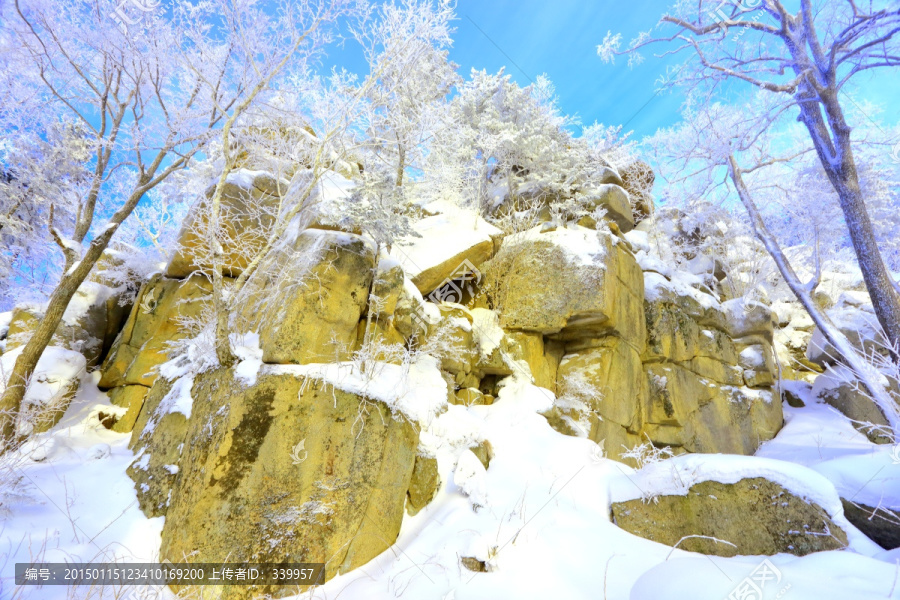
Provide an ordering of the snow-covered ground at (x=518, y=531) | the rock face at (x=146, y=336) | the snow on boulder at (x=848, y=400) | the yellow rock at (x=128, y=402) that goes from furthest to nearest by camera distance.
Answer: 1. the snow on boulder at (x=848, y=400)
2. the rock face at (x=146, y=336)
3. the yellow rock at (x=128, y=402)
4. the snow-covered ground at (x=518, y=531)

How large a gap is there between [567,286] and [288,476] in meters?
7.15

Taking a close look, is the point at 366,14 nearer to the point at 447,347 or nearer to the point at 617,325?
the point at 447,347

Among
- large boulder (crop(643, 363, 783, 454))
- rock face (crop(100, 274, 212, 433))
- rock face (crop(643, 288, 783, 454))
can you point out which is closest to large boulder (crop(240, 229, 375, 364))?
rock face (crop(100, 274, 212, 433))

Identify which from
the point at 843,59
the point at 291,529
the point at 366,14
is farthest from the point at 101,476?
the point at 843,59

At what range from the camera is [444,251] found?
946 centimetres

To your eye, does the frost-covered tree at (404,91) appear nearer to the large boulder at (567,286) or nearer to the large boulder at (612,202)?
the large boulder at (567,286)

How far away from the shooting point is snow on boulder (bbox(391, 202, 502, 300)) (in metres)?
8.99

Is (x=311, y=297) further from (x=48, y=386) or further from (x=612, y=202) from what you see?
(x=612, y=202)

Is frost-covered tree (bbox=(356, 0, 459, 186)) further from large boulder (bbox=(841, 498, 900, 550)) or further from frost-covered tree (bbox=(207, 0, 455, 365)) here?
large boulder (bbox=(841, 498, 900, 550))

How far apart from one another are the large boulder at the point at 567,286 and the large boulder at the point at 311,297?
14.3 feet

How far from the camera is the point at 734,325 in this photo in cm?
1243

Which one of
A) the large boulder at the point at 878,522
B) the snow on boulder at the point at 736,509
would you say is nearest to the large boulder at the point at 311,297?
the snow on boulder at the point at 736,509

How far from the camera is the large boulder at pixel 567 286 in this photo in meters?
9.09

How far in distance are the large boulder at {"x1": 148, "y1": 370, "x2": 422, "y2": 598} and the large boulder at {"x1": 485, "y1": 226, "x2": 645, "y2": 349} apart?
5170 mm
